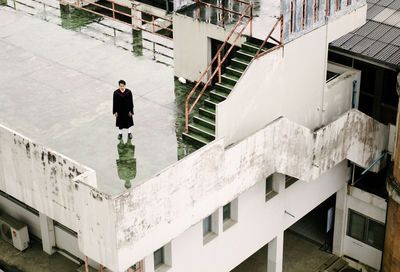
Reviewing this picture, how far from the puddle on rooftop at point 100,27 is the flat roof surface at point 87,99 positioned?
0.53 meters

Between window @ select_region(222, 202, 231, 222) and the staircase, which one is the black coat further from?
window @ select_region(222, 202, 231, 222)

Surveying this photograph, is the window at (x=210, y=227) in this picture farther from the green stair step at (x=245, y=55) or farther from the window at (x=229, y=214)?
the green stair step at (x=245, y=55)

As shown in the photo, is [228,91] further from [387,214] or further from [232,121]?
[387,214]

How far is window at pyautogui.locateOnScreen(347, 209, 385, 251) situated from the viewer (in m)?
32.8

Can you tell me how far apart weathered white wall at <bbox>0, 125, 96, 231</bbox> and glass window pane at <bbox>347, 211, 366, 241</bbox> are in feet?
49.0

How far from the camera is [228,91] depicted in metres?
25.4

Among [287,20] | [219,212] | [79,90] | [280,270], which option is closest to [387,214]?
[280,270]

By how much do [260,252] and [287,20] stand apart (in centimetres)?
1382

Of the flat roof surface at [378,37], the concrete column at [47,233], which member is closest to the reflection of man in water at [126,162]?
the concrete column at [47,233]

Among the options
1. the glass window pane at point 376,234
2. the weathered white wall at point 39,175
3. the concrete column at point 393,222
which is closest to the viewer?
the weathered white wall at point 39,175

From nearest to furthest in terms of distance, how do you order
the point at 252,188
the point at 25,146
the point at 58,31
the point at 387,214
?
the point at 25,146 < the point at 252,188 < the point at 387,214 < the point at 58,31

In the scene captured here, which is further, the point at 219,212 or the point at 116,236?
the point at 219,212

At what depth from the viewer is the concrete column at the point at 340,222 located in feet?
110

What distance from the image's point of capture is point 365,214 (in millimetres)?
32938
